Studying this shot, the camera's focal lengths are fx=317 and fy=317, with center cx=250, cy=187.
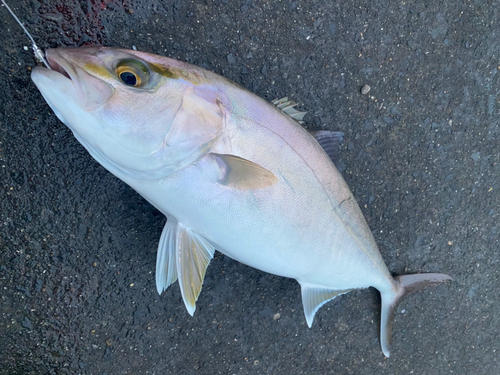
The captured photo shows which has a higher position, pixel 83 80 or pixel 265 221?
pixel 83 80

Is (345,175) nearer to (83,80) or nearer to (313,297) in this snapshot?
(313,297)

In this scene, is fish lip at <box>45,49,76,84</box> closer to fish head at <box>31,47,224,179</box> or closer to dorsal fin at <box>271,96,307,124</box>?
fish head at <box>31,47,224,179</box>

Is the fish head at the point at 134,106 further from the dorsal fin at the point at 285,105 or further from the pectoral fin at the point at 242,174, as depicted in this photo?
the dorsal fin at the point at 285,105

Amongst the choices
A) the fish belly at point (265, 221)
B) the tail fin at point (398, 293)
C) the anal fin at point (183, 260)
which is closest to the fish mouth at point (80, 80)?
the fish belly at point (265, 221)

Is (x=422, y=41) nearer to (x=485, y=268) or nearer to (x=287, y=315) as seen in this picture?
(x=485, y=268)

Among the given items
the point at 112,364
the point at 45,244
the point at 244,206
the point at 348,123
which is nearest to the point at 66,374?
the point at 112,364

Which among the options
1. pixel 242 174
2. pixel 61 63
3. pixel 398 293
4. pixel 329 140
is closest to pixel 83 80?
pixel 61 63

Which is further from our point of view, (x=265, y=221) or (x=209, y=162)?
(x=265, y=221)
